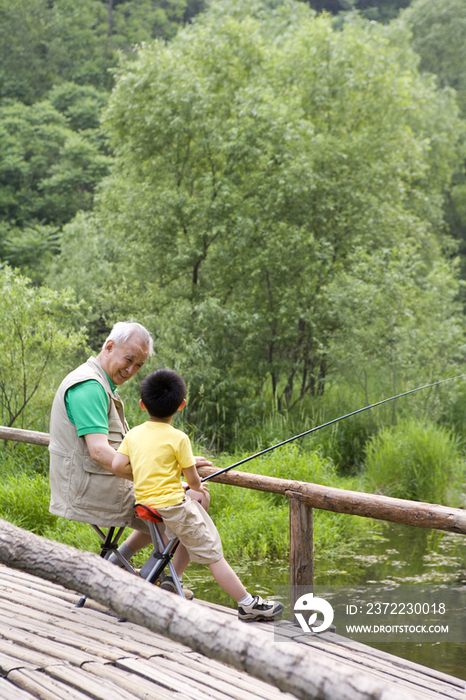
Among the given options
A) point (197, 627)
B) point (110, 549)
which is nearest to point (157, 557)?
point (110, 549)

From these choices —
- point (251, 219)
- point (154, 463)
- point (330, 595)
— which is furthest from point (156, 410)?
point (251, 219)

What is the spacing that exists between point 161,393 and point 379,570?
3.79 m

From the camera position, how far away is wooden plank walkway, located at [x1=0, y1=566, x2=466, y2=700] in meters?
2.33

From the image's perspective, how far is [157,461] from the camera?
9.42 ft

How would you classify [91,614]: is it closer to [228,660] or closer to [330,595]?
[228,660]

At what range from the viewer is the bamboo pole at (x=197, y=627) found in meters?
1.21

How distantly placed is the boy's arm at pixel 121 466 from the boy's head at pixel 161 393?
0.22 meters

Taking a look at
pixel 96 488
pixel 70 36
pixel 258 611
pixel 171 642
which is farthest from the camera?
pixel 70 36

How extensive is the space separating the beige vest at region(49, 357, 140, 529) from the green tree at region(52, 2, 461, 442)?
712cm

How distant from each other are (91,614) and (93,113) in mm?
27573

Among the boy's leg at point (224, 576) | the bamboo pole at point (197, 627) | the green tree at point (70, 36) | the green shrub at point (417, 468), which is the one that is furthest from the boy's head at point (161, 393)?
the green tree at point (70, 36)

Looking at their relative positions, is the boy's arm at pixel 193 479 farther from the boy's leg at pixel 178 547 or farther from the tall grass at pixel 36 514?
the tall grass at pixel 36 514

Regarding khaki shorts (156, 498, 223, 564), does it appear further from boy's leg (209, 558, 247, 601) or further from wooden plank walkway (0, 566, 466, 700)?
wooden plank walkway (0, 566, 466, 700)

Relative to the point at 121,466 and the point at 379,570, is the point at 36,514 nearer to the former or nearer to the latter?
the point at 379,570
